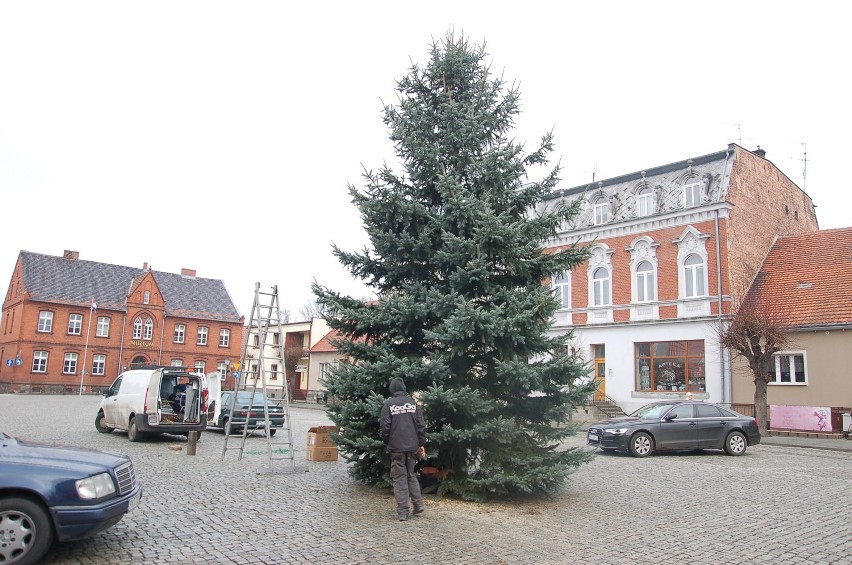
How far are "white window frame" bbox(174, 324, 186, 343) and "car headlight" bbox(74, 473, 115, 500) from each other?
62.9 meters

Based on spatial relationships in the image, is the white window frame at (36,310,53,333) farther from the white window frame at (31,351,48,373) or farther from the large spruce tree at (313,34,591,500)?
the large spruce tree at (313,34,591,500)

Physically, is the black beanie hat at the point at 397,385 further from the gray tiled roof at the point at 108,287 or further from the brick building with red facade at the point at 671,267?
the gray tiled roof at the point at 108,287

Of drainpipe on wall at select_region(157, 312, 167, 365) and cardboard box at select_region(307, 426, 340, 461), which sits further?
drainpipe on wall at select_region(157, 312, 167, 365)

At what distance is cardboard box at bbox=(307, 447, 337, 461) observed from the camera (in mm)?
13750

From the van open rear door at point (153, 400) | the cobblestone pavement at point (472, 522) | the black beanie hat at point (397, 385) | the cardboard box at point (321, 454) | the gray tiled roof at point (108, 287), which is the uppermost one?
the gray tiled roof at point (108, 287)

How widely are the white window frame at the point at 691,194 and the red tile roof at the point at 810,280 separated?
14.5 feet

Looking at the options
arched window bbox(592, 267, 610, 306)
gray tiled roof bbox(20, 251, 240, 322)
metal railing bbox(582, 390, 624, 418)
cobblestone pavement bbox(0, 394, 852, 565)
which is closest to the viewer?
cobblestone pavement bbox(0, 394, 852, 565)

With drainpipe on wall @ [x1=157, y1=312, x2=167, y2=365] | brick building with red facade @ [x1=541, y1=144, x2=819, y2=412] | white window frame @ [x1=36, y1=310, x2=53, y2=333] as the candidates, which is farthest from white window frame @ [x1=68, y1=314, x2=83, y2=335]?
brick building with red facade @ [x1=541, y1=144, x2=819, y2=412]

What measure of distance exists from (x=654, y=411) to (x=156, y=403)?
1334 centimetres

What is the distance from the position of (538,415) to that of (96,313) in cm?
5966

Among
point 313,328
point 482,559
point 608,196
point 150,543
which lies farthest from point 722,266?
point 313,328

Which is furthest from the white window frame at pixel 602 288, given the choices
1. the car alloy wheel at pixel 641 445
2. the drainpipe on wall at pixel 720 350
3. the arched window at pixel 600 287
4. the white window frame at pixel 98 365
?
the white window frame at pixel 98 365

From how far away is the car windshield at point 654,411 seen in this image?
56.7ft

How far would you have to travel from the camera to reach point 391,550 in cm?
676
